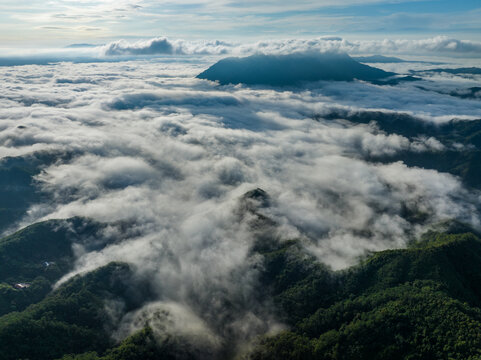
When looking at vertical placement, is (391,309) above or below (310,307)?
above

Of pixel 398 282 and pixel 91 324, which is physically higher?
pixel 398 282

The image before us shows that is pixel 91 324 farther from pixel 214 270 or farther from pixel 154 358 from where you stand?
pixel 214 270

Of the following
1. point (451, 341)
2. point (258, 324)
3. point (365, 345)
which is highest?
point (451, 341)

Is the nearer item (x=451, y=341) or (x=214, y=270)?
(x=451, y=341)

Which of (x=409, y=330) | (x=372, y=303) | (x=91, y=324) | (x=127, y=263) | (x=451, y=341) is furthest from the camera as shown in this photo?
(x=127, y=263)

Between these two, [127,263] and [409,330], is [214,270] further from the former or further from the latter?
[409,330]

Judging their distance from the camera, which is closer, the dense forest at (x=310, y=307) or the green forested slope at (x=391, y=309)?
the green forested slope at (x=391, y=309)

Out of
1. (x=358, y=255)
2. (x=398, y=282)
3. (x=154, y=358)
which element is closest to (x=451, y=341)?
(x=398, y=282)

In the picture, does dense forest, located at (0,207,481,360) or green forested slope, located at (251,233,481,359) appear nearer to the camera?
green forested slope, located at (251,233,481,359)

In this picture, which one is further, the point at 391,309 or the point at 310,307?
the point at 310,307

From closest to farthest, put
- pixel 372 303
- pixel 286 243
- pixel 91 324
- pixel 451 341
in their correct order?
pixel 451 341, pixel 372 303, pixel 91 324, pixel 286 243
